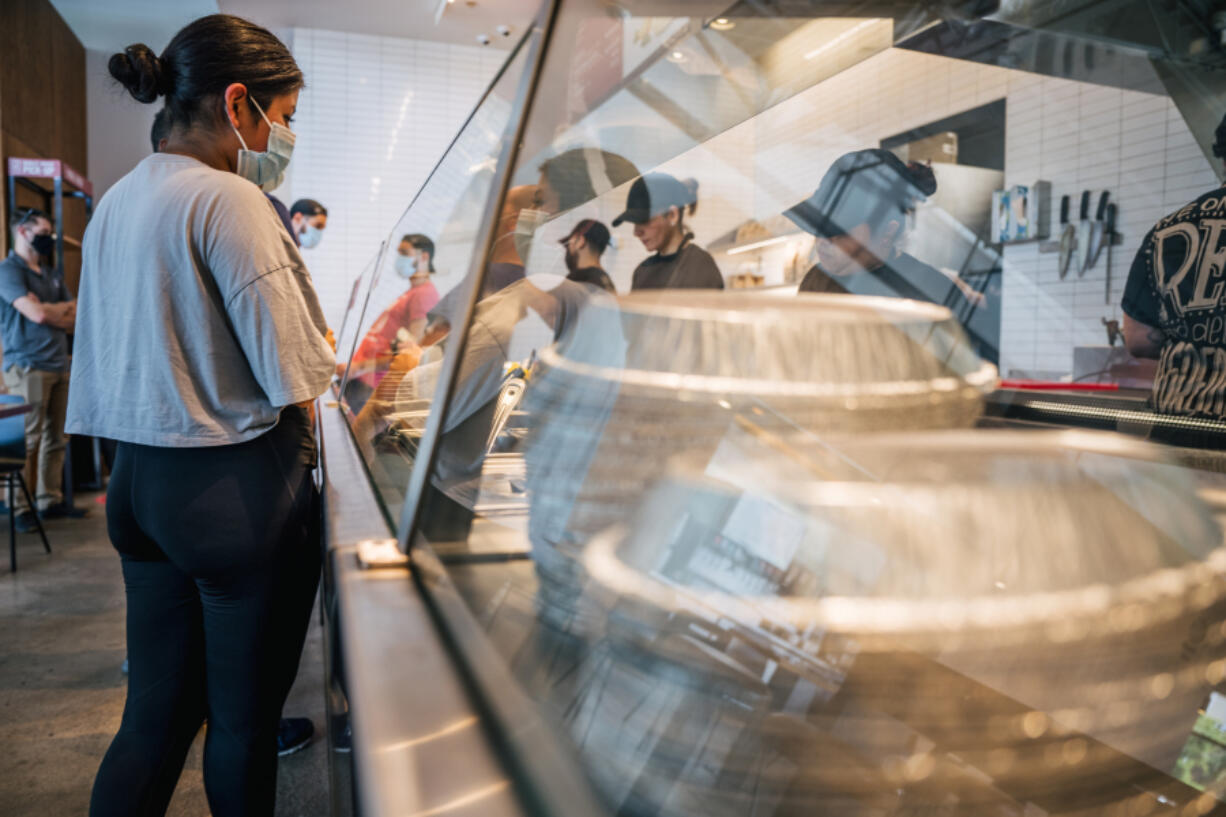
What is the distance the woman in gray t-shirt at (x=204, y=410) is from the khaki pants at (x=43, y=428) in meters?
4.19

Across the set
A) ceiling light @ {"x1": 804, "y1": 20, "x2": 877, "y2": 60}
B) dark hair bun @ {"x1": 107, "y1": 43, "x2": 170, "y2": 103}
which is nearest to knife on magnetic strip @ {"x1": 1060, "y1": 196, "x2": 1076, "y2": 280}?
ceiling light @ {"x1": 804, "y1": 20, "x2": 877, "y2": 60}

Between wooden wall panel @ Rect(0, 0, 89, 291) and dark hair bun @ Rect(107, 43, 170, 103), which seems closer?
dark hair bun @ Rect(107, 43, 170, 103)

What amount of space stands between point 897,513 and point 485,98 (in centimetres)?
89

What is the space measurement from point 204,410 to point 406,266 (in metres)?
0.84

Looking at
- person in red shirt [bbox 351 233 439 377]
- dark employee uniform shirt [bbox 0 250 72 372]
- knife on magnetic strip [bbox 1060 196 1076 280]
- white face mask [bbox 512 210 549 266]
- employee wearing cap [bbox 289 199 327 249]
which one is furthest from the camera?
employee wearing cap [bbox 289 199 327 249]

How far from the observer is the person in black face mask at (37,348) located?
449 centimetres

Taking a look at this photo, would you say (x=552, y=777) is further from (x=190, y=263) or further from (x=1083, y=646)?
(x=190, y=263)

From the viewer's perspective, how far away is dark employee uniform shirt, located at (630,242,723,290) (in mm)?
538

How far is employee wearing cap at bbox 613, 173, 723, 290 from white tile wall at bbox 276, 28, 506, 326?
6546 millimetres

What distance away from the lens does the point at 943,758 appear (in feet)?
1.26

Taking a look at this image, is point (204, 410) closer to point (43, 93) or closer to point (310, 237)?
point (310, 237)

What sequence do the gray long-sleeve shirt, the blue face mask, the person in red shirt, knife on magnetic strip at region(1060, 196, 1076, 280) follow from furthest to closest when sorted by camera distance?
the blue face mask, the person in red shirt, the gray long-sleeve shirt, knife on magnetic strip at region(1060, 196, 1076, 280)

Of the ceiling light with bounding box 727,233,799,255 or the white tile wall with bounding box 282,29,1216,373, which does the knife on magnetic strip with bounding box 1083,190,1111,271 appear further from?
the ceiling light with bounding box 727,233,799,255

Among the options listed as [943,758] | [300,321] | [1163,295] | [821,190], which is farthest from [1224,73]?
[300,321]
